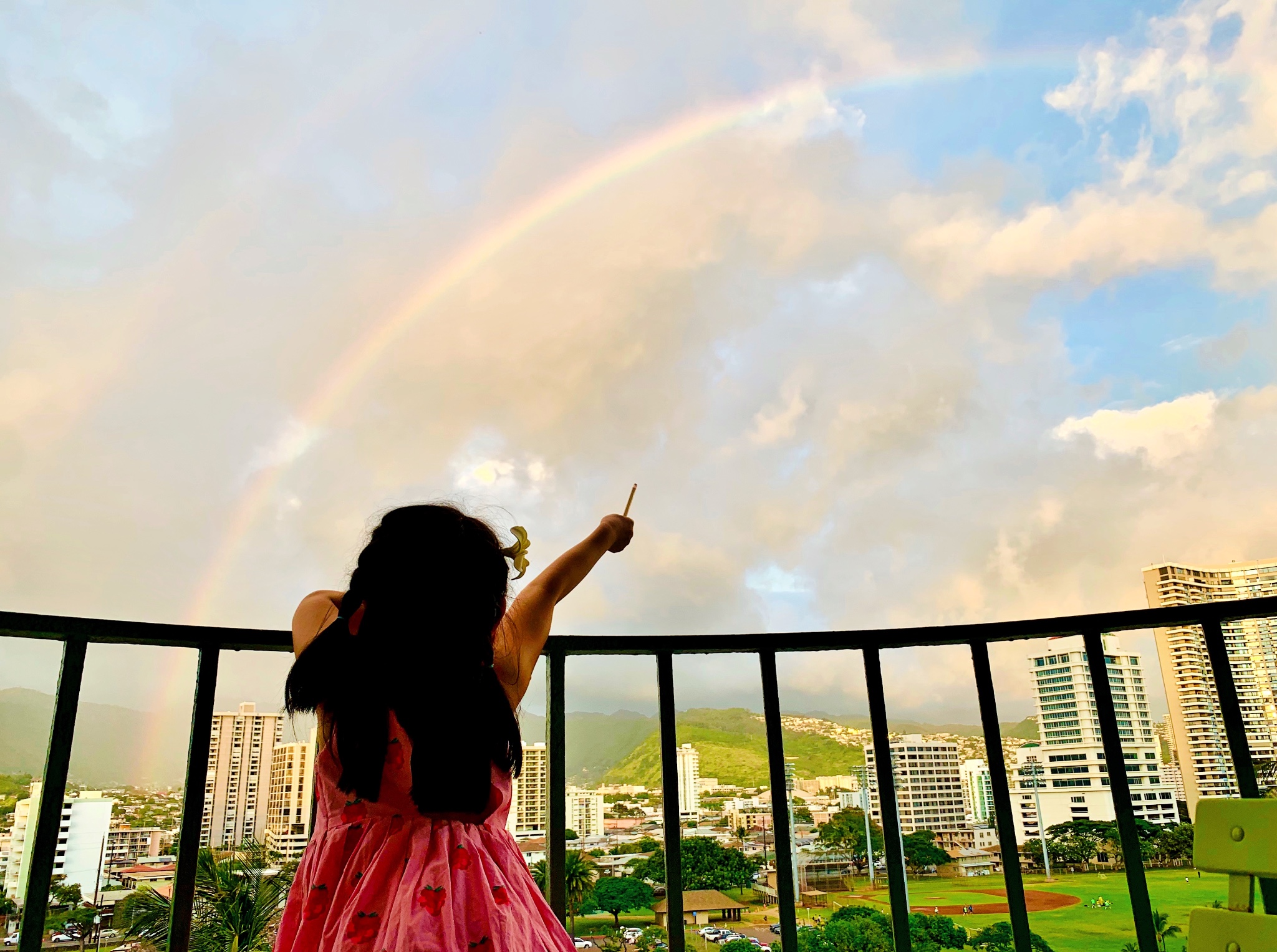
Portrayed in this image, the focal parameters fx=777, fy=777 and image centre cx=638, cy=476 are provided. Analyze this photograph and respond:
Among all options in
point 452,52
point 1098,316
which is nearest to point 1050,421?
point 1098,316

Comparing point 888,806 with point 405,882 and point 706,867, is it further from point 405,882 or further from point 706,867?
point 405,882

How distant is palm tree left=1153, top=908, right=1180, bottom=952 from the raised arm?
4.72 feet

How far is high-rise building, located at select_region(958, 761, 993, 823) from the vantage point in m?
1.85

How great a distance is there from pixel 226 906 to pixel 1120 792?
198 cm

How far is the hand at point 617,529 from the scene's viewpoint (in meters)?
1.48

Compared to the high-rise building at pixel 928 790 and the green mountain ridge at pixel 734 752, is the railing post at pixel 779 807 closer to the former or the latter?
the green mountain ridge at pixel 734 752

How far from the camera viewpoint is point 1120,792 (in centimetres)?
175

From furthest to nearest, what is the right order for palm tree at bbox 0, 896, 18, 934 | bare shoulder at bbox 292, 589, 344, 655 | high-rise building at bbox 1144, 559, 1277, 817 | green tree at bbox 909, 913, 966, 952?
1. green tree at bbox 909, 913, 966, 952
2. high-rise building at bbox 1144, 559, 1277, 817
3. palm tree at bbox 0, 896, 18, 934
4. bare shoulder at bbox 292, 589, 344, 655

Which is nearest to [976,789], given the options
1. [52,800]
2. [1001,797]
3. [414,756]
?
[1001,797]

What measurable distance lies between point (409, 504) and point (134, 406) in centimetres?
1551

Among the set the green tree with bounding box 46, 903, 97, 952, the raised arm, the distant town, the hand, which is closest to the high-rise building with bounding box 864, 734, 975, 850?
the distant town

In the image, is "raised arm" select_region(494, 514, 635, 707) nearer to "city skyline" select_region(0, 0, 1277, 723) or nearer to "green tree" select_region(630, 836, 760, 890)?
"green tree" select_region(630, 836, 760, 890)

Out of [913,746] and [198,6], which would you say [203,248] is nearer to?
[198,6]

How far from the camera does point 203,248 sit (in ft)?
42.5
